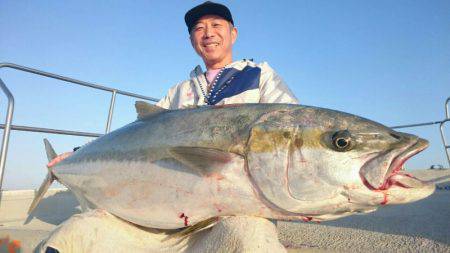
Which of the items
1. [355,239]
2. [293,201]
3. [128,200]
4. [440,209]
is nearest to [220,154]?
[293,201]

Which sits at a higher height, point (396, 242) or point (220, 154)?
point (220, 154)

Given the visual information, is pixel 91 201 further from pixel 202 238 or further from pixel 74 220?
pixel 202 238

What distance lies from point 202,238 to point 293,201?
579mm

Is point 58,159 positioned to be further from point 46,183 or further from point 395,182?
point 395,182

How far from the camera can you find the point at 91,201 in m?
2.44

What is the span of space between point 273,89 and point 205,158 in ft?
4.27

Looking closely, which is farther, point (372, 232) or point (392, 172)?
point (372, 232)

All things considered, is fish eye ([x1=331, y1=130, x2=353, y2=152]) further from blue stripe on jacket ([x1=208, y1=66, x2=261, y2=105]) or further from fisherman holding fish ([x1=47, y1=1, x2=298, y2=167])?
blue stripe on jacket ([x1=208, y1=66, x2=261, y2=105])

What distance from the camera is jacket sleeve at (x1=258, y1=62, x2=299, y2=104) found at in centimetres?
285

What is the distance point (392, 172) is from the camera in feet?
5.49

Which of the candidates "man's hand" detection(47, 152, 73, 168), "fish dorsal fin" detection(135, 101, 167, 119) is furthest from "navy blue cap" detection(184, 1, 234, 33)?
"man's hand" detection(47, 152, 73, 168)

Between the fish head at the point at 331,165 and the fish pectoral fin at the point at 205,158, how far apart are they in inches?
5.6

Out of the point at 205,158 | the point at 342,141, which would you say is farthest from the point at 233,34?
the point at 342,141

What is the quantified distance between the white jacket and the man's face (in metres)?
0.19
